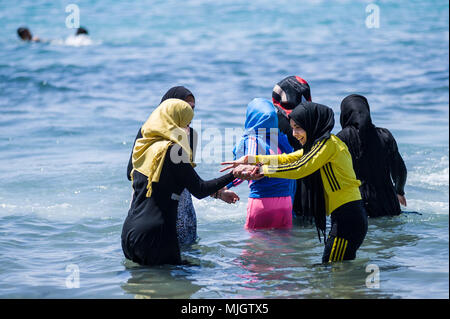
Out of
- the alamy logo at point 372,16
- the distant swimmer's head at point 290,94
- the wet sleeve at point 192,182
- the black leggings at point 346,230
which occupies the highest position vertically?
the alamy logo at point 372,16

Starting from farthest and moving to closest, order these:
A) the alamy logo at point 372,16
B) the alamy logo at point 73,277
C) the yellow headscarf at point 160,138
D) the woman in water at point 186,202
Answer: the alamy logo at point 372,16
the woman in water at point 186,202
the alamy logo at point 73,277
the yellow headscarf at point 160,138

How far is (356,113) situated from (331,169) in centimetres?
150

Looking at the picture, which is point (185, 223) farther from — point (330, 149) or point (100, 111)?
point (100, 111)

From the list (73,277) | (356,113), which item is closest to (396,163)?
(356,113)

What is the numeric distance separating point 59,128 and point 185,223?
760 centimetres

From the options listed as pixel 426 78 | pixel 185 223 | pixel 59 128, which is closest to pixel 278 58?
pixel 426 78

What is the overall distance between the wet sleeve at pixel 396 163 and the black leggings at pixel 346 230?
1844 mm

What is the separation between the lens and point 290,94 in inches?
262

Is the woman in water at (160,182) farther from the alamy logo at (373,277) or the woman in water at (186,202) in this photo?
the alamy logo at (373,277)

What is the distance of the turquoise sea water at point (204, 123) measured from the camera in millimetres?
5438

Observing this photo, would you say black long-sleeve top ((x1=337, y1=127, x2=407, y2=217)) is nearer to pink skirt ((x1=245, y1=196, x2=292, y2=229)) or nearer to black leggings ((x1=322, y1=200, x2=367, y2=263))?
pink skirt ((x1=245, y1=196, x2=292, y2=229))

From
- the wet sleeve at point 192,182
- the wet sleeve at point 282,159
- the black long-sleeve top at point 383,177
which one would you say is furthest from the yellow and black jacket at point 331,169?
the black long-sleeve top at point 383,177

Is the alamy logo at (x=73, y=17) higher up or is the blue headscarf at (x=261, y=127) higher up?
the alamy logo at (x=73, y=17)

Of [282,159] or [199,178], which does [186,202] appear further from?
[282,159]
